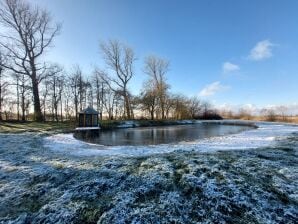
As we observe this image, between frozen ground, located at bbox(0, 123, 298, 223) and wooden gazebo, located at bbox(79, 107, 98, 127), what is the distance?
32.8ft

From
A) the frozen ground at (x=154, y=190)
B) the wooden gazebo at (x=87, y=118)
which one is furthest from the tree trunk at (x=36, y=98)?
the frozen ground at (x=154, y=190)

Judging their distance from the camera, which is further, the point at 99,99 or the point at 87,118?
the point at 99,99

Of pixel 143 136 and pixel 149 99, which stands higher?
pixel 149 99

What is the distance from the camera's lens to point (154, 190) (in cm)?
293

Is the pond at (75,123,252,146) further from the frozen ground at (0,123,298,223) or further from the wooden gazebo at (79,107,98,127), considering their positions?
the frozen ground at (0,123,298,223)

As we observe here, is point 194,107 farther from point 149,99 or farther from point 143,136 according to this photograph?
point 143,136

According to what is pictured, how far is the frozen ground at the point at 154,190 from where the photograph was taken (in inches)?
94.8

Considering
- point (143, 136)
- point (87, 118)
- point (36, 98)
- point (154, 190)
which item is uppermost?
point (36, 98)

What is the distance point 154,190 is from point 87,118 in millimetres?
12351

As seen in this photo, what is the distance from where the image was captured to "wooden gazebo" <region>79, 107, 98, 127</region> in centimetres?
1415

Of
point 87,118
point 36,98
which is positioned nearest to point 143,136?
point 87,118

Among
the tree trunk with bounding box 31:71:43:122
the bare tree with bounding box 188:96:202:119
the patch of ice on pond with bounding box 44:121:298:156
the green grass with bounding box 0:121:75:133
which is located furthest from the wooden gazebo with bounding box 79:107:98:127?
the bare tree with bounding box 188:96:202:119

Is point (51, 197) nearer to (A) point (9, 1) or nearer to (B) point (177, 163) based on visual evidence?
(B) point (177, 163)

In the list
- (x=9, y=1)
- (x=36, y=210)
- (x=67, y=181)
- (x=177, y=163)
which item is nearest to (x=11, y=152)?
(x=67, y=181)
